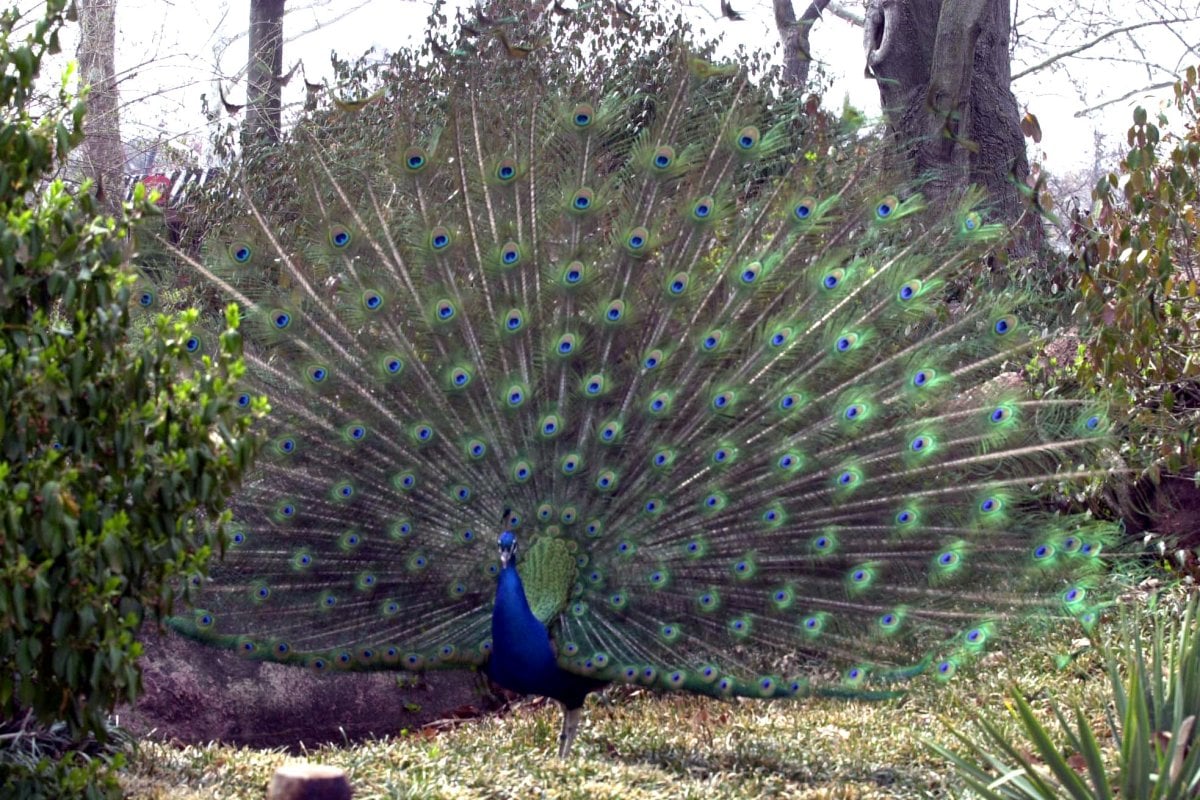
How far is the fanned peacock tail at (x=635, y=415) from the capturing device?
544 centimetres

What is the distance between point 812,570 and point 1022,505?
1.08 metres

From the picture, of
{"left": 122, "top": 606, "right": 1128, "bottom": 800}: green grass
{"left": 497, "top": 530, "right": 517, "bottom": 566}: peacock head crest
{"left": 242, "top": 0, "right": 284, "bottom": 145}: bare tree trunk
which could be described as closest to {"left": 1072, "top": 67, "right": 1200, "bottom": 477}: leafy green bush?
{"left": 122, "top": 606, "right": 1128, "bottom": 800}: green grass

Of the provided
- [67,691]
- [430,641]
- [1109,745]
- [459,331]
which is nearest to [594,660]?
[430,641]

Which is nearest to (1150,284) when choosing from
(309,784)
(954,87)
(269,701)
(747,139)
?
(747,139)

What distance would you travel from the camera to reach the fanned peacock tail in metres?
5.44

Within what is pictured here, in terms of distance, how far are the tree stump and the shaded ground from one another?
10.7 ft

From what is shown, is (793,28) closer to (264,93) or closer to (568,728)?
(264,93)

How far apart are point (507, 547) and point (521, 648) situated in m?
0.38

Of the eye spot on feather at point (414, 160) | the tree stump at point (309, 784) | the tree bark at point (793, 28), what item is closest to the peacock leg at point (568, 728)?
the eye spot on feather at point (414, 160)

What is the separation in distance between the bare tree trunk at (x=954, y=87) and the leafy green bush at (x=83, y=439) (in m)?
6.65

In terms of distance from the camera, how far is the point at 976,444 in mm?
5523

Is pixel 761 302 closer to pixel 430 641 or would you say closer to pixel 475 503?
pixel 475 503

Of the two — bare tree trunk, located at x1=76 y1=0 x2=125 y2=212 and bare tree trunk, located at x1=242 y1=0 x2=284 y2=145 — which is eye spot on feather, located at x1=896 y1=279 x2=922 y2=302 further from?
bare tree trunk, located at x1=76 y1=0 x2=125 y2=212

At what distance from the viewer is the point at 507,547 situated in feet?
17.1
